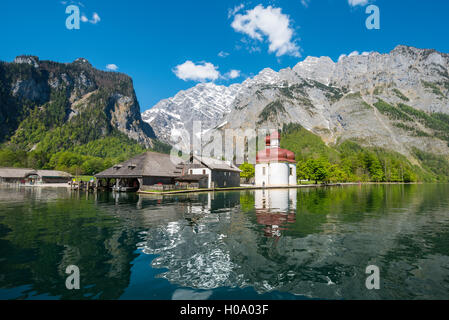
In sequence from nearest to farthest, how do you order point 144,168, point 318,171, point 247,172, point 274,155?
point 144,168, point 274,155, point 318,171, point 247,172

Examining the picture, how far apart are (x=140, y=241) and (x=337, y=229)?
12.5m

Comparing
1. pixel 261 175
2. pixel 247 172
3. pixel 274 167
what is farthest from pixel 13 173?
pixel 274 167

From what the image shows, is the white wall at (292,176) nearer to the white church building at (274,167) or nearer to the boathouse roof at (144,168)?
the white church building at (274,167)

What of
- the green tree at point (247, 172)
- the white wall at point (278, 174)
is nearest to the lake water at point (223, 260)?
the white wall at point (278, 174)

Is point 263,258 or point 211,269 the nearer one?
point 211,269

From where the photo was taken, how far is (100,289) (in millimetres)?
7523

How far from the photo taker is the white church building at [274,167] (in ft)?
287

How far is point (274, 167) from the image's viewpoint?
87.9 meters

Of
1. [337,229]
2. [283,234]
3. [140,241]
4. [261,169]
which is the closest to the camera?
[140,241]

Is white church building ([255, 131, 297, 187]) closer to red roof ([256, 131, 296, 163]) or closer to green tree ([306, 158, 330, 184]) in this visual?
red roof ([256, 131, 296, 163])

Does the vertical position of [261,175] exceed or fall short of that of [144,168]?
it falls short

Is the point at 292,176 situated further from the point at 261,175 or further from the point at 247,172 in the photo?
the point at 247,172

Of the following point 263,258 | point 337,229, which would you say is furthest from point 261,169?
point 263,258
